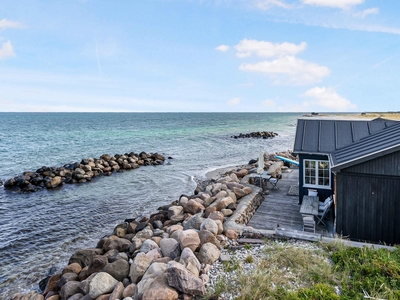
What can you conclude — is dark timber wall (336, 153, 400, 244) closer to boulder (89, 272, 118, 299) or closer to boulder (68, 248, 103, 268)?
boulder (89, 272, 118, 299)

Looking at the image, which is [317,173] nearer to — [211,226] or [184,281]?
[211,226]

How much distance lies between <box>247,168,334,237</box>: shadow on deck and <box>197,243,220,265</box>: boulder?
3.04m

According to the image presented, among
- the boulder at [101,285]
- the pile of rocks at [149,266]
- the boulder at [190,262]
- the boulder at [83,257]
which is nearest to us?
the pile of rocks at [149,266]

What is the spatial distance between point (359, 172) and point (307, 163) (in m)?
2.93

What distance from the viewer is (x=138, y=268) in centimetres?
640

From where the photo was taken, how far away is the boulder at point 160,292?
5026 mm

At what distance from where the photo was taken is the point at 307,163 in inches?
427

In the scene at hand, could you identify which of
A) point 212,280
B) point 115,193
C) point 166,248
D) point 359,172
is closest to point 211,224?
point 166,248

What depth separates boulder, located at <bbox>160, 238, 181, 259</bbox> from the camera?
6715mm

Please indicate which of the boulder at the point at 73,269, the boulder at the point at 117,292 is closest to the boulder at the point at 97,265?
the boulder at the point at 73,269

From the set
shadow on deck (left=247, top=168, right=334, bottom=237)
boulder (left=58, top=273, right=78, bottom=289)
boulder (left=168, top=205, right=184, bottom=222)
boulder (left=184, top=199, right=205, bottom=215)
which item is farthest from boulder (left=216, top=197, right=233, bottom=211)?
boulder (left=58, top=273, right=78, bottom=289)

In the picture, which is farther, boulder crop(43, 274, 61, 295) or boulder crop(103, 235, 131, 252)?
boulder crop(103, 235, 131, 252)

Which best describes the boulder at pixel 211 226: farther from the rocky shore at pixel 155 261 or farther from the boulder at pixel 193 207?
the boulder at pixel 193 207

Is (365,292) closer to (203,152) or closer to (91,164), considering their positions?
(91,164)
